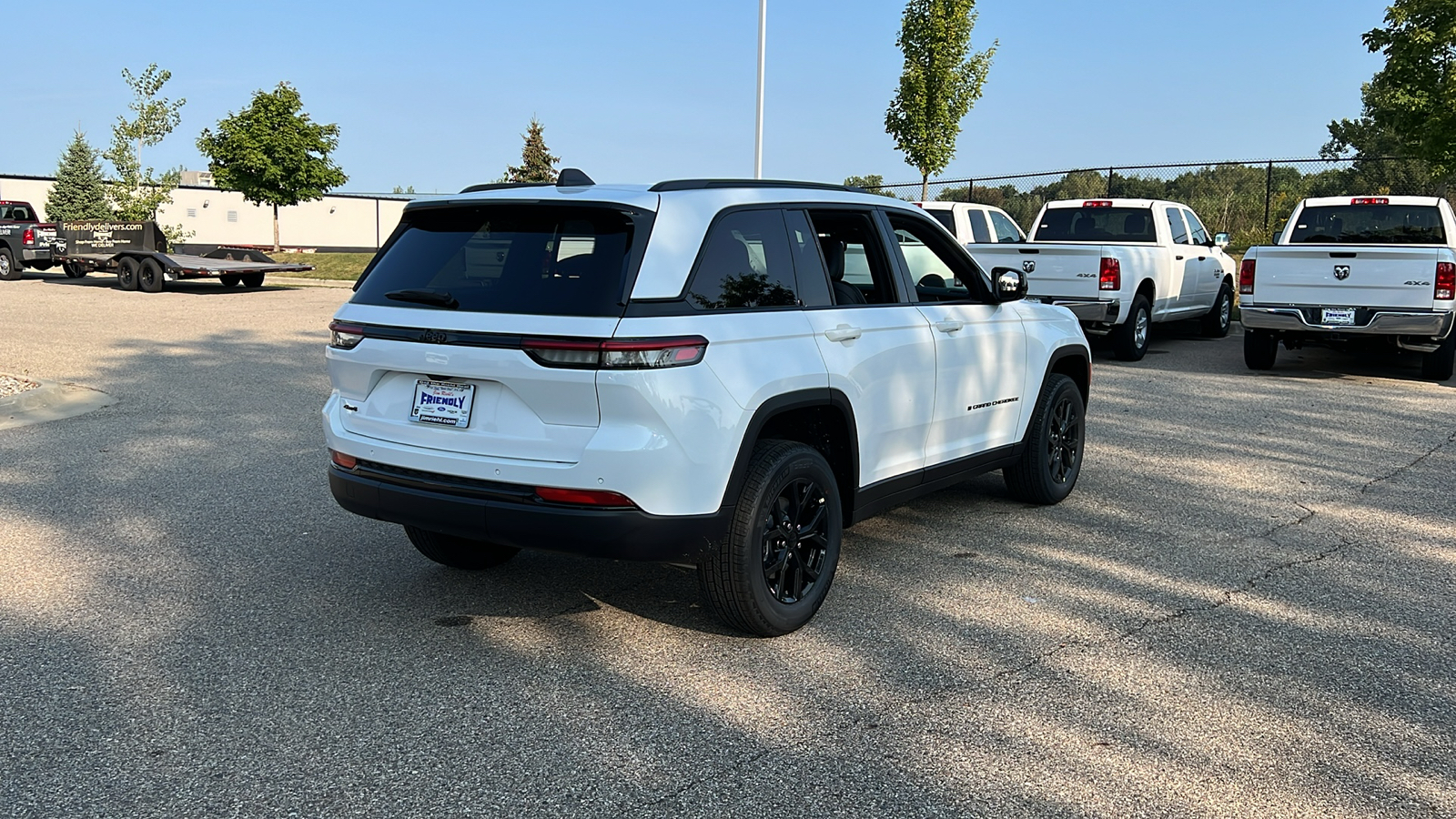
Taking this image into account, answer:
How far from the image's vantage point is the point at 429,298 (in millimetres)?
4375

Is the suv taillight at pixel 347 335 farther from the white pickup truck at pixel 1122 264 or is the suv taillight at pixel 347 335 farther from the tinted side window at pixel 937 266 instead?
the white pickup truck at pixel 1122 264

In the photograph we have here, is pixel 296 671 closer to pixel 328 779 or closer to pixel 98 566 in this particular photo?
pixel 328 779

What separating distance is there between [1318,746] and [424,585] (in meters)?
3.65

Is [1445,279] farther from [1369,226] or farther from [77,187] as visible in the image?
[77,187]

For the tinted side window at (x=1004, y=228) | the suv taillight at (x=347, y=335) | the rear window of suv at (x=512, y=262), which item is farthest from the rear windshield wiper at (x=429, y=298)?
the tinted side window at (x=1004, y=228)

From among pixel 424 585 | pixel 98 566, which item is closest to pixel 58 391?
pixel 98 566

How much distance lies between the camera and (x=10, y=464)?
779 cm

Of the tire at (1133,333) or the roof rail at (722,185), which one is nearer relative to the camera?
the roof rail at (722,185)

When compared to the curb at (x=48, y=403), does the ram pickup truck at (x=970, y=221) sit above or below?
above

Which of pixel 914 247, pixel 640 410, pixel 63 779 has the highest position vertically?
pixel 914 247

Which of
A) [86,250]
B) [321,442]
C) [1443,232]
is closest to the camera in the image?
[321,442]

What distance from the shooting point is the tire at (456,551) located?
5328 mm

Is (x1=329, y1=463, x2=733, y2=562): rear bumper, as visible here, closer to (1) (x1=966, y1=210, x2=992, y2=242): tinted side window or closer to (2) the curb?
(2) the curb

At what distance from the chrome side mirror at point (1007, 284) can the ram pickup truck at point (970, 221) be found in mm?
9329
